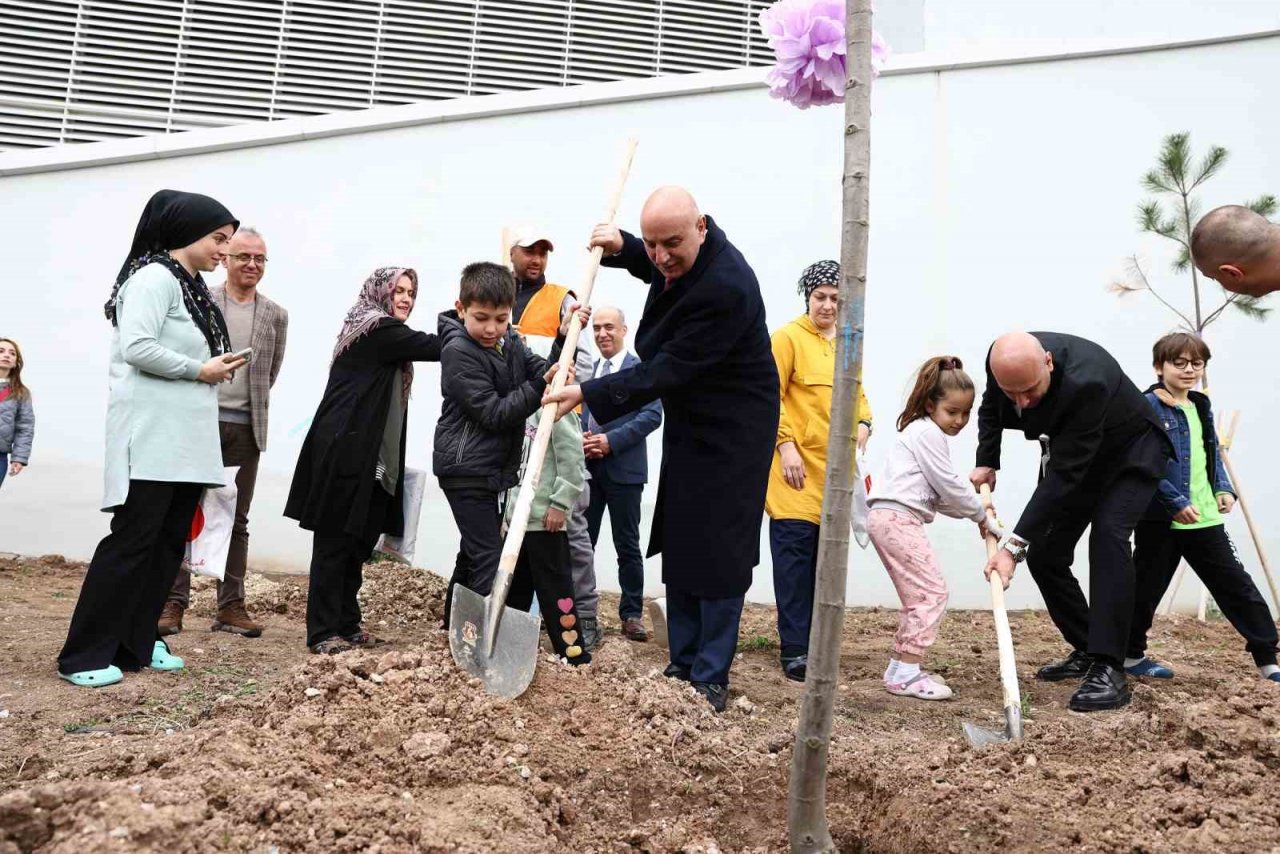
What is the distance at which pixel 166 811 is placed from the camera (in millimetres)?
2184

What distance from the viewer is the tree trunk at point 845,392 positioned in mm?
2277

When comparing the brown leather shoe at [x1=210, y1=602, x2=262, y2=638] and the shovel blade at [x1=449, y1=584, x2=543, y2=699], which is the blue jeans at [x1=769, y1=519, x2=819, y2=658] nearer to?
the shovel blade at [x1=449, y1=584, x2=543, y2=699]

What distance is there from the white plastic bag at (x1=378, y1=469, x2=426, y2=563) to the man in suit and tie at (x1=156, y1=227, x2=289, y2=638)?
0.79m

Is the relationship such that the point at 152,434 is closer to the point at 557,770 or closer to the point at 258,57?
the point at 557,770

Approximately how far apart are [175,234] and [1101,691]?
144 inches

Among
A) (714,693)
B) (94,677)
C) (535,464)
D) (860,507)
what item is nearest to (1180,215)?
(860,507)

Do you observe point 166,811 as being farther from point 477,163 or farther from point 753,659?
point 477,163

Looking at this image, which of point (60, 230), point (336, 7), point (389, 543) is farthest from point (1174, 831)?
point (336, 7)

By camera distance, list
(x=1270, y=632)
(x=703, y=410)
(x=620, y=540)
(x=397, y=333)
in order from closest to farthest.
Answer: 1. (x=703, y=410)
2. (x=397, y=333)
3. (x=1270, y=632)
4. (x=620, y=540)

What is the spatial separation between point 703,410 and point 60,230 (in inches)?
209

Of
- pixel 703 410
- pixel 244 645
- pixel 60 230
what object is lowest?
pixel 244 645

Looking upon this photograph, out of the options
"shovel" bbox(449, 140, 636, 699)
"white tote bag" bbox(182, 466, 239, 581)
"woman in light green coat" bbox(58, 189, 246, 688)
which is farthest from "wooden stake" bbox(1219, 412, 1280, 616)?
"woman in light green coat" bbox(58, 189, 246, 688)

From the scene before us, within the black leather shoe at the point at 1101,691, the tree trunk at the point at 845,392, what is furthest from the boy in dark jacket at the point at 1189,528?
the tree trunk at the point at 845,392

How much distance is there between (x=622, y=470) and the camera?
5.21m
